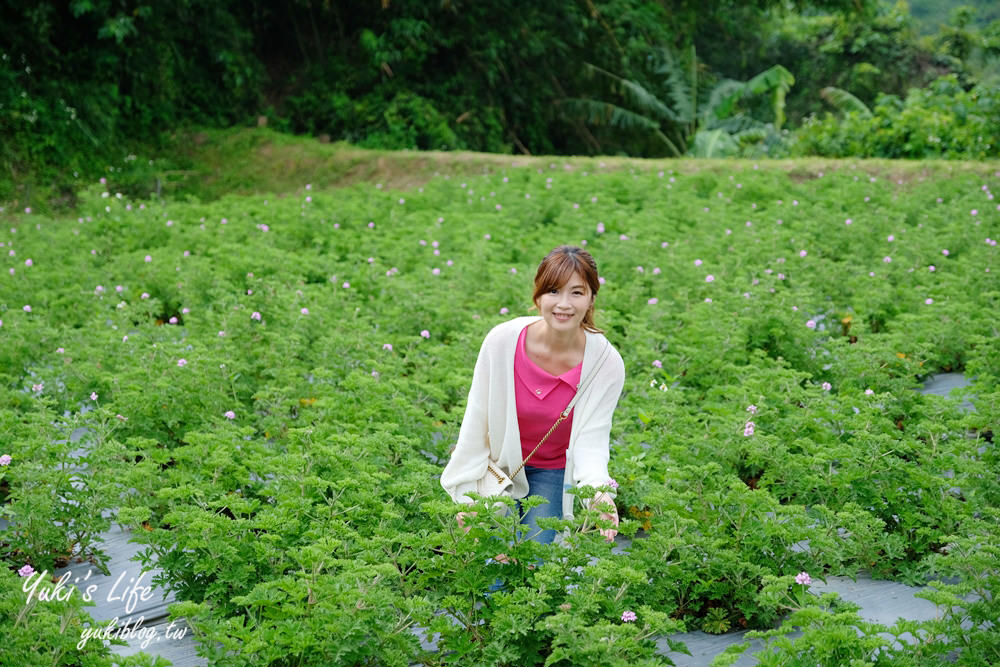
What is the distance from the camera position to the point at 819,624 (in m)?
3.09

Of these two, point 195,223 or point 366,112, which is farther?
point 366,112

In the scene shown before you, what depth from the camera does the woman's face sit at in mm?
3396

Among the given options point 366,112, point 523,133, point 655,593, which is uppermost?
point 655,593

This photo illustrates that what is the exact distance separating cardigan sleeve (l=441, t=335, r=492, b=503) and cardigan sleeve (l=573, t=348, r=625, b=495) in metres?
0.33

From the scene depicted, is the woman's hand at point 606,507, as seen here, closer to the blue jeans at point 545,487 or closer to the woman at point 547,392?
the woman at point 547,392

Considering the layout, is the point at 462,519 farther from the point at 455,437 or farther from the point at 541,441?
the point at 455,437

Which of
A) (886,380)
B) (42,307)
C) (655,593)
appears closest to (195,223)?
(42,307)

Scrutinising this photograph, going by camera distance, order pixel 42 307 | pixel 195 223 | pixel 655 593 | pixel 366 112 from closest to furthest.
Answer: pixel 655 593 < pixel 42 307 < pixel 195 223 < pixel 366 112

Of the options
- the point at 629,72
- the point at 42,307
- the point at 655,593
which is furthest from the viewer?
the point at 629,72

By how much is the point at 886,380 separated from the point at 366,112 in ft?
46.3

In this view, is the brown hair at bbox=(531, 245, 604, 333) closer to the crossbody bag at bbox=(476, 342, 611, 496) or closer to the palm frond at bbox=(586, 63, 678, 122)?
the crossbody bag at bbox=(476, 342, 611, 496)

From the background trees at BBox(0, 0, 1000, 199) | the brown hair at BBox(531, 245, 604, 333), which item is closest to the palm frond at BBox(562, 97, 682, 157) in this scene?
the background trees at BBox(0, 0, 1000, 199)

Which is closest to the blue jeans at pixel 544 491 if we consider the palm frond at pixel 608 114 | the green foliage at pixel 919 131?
the green foliage at pixel 919 131

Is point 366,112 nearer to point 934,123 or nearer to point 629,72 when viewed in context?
point 629,72
